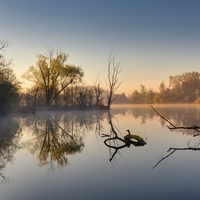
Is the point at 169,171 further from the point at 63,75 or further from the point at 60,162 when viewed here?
the point at 63,75

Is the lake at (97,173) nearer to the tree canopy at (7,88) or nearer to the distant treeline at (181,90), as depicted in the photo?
the tree canopy at (7,88)

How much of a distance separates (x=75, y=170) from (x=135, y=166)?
1130mm

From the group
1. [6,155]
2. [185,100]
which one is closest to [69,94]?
[6,155]

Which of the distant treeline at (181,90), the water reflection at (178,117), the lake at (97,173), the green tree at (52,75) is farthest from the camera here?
the distant treeline at (181,90)

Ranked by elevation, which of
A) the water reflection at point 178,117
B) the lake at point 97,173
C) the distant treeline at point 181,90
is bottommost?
the lake at point 97,173

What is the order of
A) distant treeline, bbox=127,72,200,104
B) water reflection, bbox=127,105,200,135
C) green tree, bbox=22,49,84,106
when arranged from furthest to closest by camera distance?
distant treeline, bbox=127,72,200,104
green tree, bbox=22,49,84,106
water reflection, bbox=127,105,200,135

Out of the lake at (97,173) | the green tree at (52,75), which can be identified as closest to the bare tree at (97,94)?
the green tree at (52,75)

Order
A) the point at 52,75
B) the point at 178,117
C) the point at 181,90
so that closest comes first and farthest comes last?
the point at 178,117, the point at 52,75, the point at 181,90

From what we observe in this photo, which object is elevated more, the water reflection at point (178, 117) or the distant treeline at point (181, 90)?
the distant treeline at point (181, 90)

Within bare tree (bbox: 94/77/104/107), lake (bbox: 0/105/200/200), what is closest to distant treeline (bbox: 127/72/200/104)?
bare tree (bbox: 94/77/104/107)

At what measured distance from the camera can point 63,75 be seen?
33.3 m

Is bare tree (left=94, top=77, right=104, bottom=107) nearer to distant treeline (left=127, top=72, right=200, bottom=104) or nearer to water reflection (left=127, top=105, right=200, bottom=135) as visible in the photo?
water reflection (left=127, top=105, right=200, bottom=135)

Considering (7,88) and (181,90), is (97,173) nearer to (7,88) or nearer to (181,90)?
(7,88)

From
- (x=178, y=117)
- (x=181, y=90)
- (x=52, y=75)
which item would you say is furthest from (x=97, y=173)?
(x=181, y=90)
